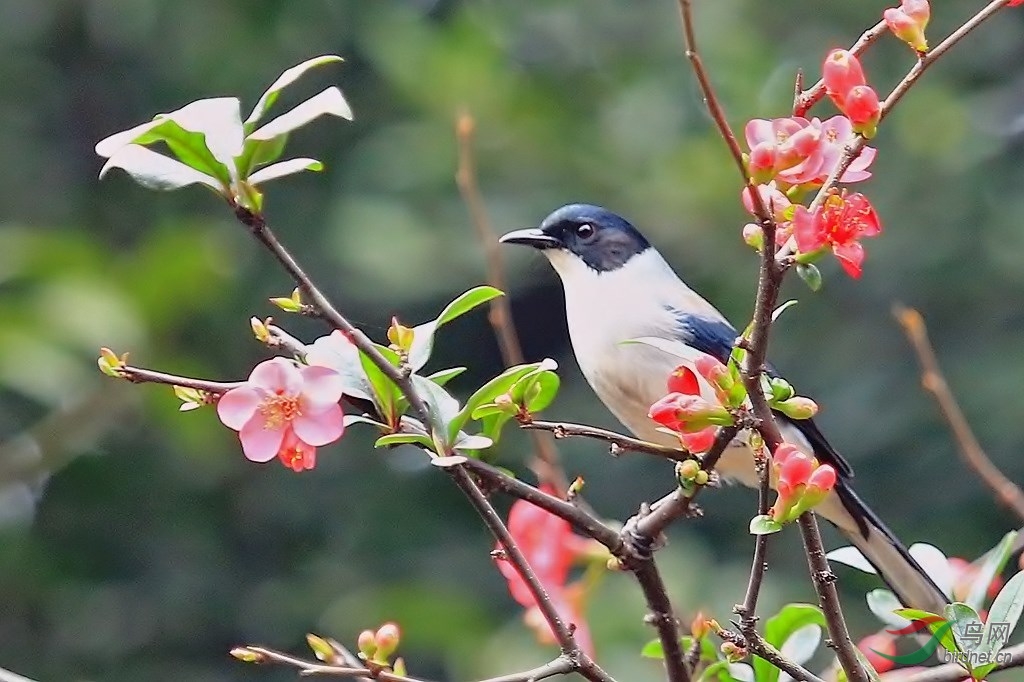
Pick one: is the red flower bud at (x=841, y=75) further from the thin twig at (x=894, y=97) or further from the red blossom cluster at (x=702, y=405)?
the red blossom cluster at (x=702, y=405)

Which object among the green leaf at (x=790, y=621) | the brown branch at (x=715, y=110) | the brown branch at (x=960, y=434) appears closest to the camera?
the brown branch at (x=715, y=110)

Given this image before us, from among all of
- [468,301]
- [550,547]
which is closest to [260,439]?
[468,301]

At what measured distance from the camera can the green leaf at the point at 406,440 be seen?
1.30 meters

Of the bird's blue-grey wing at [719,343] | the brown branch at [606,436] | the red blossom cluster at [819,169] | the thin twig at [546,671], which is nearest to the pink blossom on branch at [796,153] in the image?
the red blossom cluster at [819,169]

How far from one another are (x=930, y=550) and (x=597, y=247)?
4.95 ft

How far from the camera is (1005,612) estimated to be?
142 cm

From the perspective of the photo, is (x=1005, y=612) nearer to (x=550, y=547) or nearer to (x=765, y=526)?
(x=765, y=526)

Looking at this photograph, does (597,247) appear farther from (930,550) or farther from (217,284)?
(930,550)

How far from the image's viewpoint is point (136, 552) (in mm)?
6312

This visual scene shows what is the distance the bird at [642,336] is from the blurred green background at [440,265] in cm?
161

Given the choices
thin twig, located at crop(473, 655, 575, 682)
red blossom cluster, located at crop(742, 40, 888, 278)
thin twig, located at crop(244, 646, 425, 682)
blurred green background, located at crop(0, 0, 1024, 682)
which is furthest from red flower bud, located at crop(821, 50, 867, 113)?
blurred green background, located at crop(0, 0, 1024, 682)

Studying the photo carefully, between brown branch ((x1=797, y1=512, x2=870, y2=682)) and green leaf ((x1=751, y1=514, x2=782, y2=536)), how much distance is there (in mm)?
26

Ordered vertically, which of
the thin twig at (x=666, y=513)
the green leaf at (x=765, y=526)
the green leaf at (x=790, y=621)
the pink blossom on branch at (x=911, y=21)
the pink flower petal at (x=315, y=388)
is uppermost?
the pink blossom on branch at (x=911, y=21)

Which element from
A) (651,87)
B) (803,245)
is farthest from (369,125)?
(803,245)
